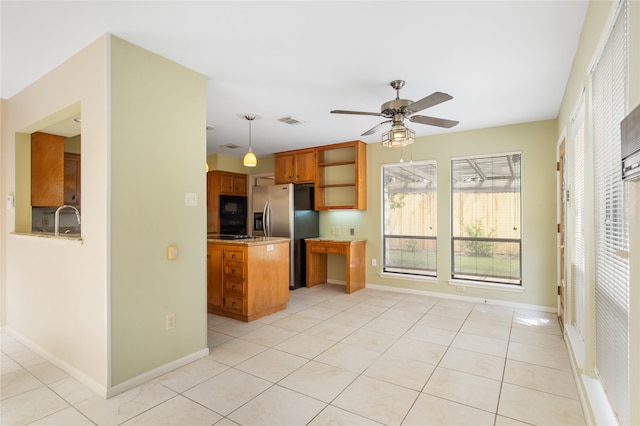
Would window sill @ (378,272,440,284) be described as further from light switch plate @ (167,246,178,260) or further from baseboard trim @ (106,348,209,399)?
light switch plate @ (167,246,178,260)

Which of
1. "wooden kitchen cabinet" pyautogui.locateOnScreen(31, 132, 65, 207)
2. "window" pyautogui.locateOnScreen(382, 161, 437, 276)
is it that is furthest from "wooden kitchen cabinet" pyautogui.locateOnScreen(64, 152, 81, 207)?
"window" pyautogui.locateOnScreen(382, 161, 437, 276)

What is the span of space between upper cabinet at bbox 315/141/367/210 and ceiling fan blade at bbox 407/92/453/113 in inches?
106

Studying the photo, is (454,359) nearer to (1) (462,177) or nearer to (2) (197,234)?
(2) (197,234)

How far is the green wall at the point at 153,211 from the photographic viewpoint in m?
2.37

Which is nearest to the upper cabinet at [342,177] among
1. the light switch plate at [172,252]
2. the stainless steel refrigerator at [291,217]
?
the stainless steel refrigerator at [291,217]

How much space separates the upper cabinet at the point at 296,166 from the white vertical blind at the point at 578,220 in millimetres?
3956

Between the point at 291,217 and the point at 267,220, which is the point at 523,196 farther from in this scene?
the point at 267,220

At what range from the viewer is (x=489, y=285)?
15.6 feet

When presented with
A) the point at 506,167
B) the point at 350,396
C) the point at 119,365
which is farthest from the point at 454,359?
the point at 506,167

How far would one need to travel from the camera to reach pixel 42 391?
2.37 meters

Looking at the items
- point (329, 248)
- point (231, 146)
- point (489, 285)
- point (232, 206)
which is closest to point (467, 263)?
point (489, 285)

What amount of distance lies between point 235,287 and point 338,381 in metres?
1.97

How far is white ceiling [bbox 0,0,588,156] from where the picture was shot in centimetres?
208

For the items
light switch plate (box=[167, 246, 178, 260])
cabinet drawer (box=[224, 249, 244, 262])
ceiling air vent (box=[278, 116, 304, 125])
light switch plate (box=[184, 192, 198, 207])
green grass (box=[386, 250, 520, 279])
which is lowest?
green grass (box=[386, 250, 520, 279])
